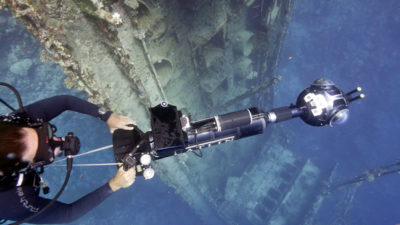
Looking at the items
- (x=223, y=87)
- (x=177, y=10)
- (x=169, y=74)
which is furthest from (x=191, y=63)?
(x=223, y=87)

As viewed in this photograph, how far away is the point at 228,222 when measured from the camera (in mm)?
9516

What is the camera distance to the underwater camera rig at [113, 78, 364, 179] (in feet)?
7.26

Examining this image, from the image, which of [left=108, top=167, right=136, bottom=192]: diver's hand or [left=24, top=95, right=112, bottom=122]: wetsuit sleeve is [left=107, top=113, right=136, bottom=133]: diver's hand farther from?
[left=108, top=167, right=136, bottom=192]: diver's hand

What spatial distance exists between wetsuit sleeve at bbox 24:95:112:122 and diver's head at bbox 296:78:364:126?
2744 millimetres

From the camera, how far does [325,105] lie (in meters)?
2.67

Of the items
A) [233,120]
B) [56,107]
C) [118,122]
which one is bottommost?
[233,120]

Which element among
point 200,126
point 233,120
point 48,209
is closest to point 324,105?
point 233,120

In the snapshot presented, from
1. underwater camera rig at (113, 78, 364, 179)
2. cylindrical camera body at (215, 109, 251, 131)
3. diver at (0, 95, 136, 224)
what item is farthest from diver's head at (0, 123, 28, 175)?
cylindrical camera body at (215, 109, 251, 131)

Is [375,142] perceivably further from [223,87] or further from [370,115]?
[223,87]

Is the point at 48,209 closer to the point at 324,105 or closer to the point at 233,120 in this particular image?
the point at 233,120

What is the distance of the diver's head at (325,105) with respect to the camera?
2682 mm

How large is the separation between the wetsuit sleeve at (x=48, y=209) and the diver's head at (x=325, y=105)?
2.69m

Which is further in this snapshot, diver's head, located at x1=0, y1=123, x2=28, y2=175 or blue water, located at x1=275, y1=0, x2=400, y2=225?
blue water, located at x1=275, y1=0, x2=400, y2=225

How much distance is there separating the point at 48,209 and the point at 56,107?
4.50 ft
